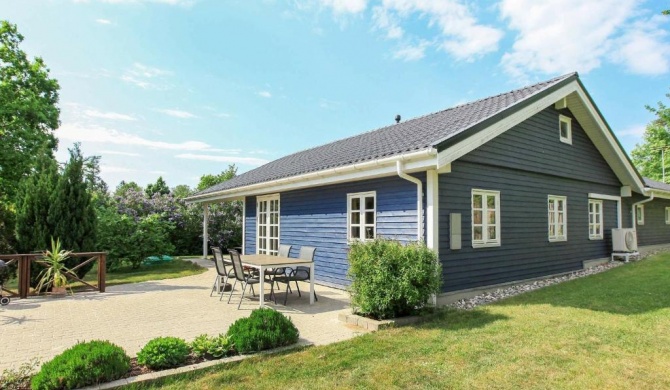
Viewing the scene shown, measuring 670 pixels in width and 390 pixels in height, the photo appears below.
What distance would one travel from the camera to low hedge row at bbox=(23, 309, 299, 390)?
10.2ft

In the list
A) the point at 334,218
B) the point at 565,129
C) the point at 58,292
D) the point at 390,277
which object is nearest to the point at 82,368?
the point at 390,277

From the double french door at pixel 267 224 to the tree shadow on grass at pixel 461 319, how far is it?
6.07 m

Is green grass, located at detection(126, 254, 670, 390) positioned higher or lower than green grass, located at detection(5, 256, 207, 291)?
higher

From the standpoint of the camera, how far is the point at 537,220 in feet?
29.5

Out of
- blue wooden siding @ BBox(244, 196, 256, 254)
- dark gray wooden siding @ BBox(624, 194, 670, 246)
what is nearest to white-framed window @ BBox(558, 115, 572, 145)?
dark gray wooden siding @ BBox(624, 194, 670, 246)

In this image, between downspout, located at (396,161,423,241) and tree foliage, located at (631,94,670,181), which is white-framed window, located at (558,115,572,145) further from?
tree foliage, located at (631,94,670,181)

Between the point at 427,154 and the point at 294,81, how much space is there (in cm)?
858

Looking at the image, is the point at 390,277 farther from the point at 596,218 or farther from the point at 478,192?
the point at 596,218

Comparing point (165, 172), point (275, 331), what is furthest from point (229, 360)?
point (165, 172)

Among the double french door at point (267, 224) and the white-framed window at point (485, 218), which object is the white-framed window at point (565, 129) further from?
the double french door at point (267, 224)

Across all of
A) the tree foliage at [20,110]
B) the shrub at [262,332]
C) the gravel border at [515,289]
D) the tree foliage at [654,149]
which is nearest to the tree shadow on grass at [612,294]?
the gravel border at [515,289]

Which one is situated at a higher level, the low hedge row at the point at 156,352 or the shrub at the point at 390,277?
the shrub at the point at 390,277

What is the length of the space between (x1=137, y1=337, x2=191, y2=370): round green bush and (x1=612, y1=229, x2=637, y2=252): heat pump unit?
42.3 feet

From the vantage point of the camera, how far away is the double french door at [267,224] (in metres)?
11.2
